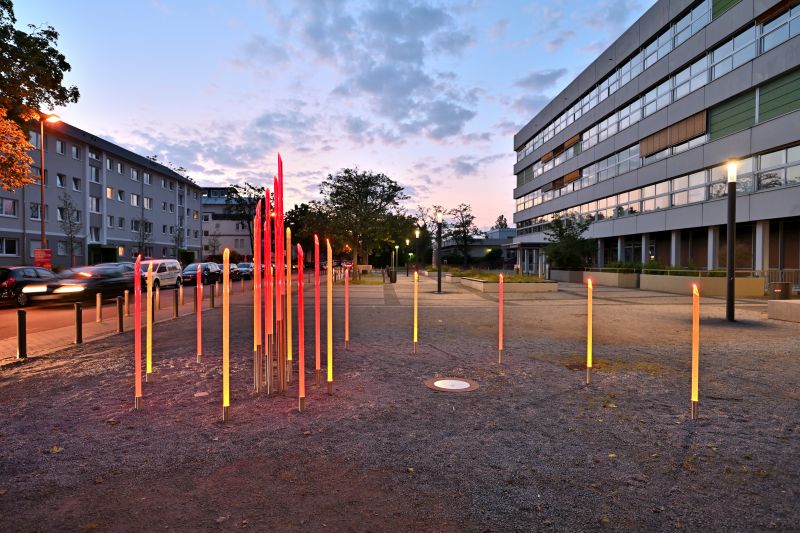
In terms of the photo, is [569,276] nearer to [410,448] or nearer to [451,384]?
[451,384]

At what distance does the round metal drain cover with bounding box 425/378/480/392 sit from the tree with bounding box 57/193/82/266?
39.6 metres

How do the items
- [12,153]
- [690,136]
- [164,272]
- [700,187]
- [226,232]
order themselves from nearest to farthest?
1. [12,153]
2. [164,272]
3. [700,187]
4. [690,136]
5. [226,232]

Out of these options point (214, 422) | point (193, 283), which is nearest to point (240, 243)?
point (193, 283)

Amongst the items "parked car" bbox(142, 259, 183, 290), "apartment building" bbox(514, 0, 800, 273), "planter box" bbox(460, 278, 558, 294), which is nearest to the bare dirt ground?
"planter box" bbox(460, 278, 558, 294)

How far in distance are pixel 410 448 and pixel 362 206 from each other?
4239 cm

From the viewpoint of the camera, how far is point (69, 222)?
122 feet

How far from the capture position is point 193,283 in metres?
31.9

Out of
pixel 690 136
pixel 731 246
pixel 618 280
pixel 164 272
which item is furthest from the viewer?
pixel 618 280

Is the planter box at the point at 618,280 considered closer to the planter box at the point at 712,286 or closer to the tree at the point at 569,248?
the planter box at the point at 712,286

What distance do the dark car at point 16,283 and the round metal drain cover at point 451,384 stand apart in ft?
51.8

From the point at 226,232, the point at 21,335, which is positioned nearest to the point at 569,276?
the point at 21,335

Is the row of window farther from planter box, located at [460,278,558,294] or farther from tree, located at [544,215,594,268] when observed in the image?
planter box, located at [460,278,558,294]

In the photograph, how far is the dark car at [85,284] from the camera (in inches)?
626

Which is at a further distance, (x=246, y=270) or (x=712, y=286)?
(x=246, y=270)
